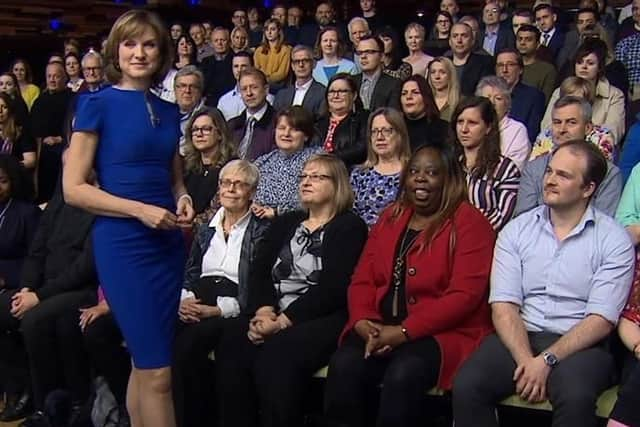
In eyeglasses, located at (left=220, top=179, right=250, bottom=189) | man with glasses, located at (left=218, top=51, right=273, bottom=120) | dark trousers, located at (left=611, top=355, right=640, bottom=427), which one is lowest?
dark trousers, located at (left=611, top=355, right=640, bottom=427)

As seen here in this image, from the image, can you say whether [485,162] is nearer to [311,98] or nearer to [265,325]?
[265,325]

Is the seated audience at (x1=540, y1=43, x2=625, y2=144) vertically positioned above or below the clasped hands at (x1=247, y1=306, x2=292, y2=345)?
above

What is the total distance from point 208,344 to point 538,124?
2.49 meters

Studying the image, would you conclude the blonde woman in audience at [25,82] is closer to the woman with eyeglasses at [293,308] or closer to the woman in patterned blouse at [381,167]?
the woman in patterned blouse at [381,167]

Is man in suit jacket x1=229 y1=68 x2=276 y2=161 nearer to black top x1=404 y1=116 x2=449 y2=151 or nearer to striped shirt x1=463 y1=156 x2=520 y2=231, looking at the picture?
black top x1=404 y1=116 x2=449 y2=151

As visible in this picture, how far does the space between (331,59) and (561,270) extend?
3666mm

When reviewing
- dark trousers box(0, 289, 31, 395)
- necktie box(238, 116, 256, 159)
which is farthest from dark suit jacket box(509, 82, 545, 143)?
dark trousers box(0, 289, 31, 395)

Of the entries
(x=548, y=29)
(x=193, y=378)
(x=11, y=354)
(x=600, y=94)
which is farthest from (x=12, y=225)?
(x=548, y=29)

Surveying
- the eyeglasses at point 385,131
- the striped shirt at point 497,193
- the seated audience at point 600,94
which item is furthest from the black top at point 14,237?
the seated audience at point 600,94

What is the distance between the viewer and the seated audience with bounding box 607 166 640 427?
233 cm

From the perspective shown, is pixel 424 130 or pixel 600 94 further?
pixel 600 94

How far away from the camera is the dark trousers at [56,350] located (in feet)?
11.4

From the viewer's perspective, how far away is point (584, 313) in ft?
8.57

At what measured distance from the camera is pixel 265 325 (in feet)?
9.84
